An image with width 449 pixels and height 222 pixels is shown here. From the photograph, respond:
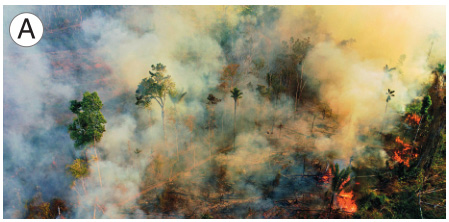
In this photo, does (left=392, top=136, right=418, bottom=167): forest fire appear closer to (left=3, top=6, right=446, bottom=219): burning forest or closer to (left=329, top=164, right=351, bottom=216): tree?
(left=3, top=6, right=446, bottom=219): burning forest

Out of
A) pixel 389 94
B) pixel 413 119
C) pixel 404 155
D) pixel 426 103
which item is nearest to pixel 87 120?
pixel 404 155

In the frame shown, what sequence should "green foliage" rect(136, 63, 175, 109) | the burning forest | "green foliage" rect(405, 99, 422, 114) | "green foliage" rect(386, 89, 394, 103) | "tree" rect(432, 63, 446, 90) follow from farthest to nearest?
1. "green foliage" rect(386, 89, 394, 103)
2. "green foliage" rect(405, 99, 422, 114)
3. "tree" rect(432, 63, 446, 90)
4. "green foliage" rect(136, 63, 175, 109)
5. the burning forest

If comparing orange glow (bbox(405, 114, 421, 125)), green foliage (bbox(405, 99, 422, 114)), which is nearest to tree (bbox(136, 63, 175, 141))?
orange glow (bbox(405, 114, 421, 125))

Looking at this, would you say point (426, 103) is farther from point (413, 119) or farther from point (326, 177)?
point (326, 177)

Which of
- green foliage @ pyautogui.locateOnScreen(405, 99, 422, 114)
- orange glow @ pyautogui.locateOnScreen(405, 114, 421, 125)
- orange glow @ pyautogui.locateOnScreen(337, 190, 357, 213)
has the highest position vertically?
green foliage @ pyautogui.locateOnScreen(405, 99, 422, 114)

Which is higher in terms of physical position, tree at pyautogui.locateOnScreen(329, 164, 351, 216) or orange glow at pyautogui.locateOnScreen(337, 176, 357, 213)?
tree at pyautogui.locateOnScreen(329, 164, 351, 216)

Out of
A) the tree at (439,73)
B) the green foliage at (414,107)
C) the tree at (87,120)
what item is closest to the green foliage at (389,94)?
the green foliage at (414,107)

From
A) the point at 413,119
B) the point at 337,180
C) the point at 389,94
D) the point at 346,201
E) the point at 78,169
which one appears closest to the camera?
the point at 337,180
